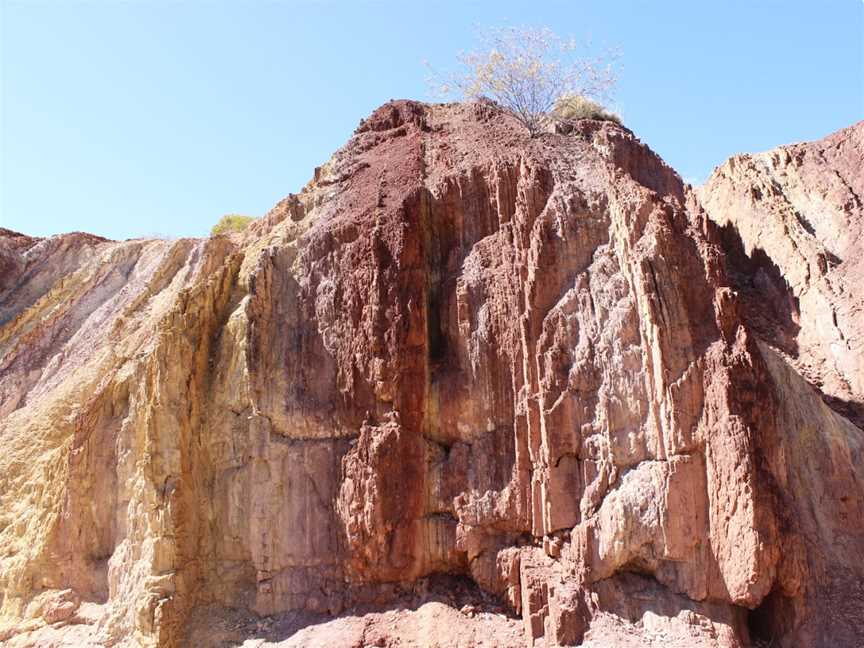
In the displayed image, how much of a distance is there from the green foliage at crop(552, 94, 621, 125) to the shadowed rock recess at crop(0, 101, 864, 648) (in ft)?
3.14

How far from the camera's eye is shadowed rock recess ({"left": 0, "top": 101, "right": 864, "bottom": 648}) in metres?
10.6

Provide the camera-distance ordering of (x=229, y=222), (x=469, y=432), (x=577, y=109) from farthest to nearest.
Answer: (x=229, y=222)
(x=577, y=109)
(x=469, y=432)

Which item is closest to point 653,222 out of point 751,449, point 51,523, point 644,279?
point 644,279

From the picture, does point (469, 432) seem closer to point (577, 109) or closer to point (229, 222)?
point (577, 109)

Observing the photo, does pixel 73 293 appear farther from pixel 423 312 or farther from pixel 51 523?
pixel 423 312

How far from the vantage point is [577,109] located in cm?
1584

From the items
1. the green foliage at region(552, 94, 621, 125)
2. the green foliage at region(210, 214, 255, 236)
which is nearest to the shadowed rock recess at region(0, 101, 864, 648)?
the green foliage at region(552, 94, 621, 125)

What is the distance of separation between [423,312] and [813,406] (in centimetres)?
Result: 633

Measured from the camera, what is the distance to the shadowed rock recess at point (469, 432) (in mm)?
10562

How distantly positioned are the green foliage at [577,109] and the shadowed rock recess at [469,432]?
0.96m

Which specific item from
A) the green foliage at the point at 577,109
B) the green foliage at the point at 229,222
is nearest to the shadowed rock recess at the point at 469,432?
the green foliage at the point at 577,109

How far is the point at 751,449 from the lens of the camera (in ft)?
33.5

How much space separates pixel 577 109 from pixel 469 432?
7.39 m

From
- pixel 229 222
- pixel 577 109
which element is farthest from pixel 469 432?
pixel 229 222
